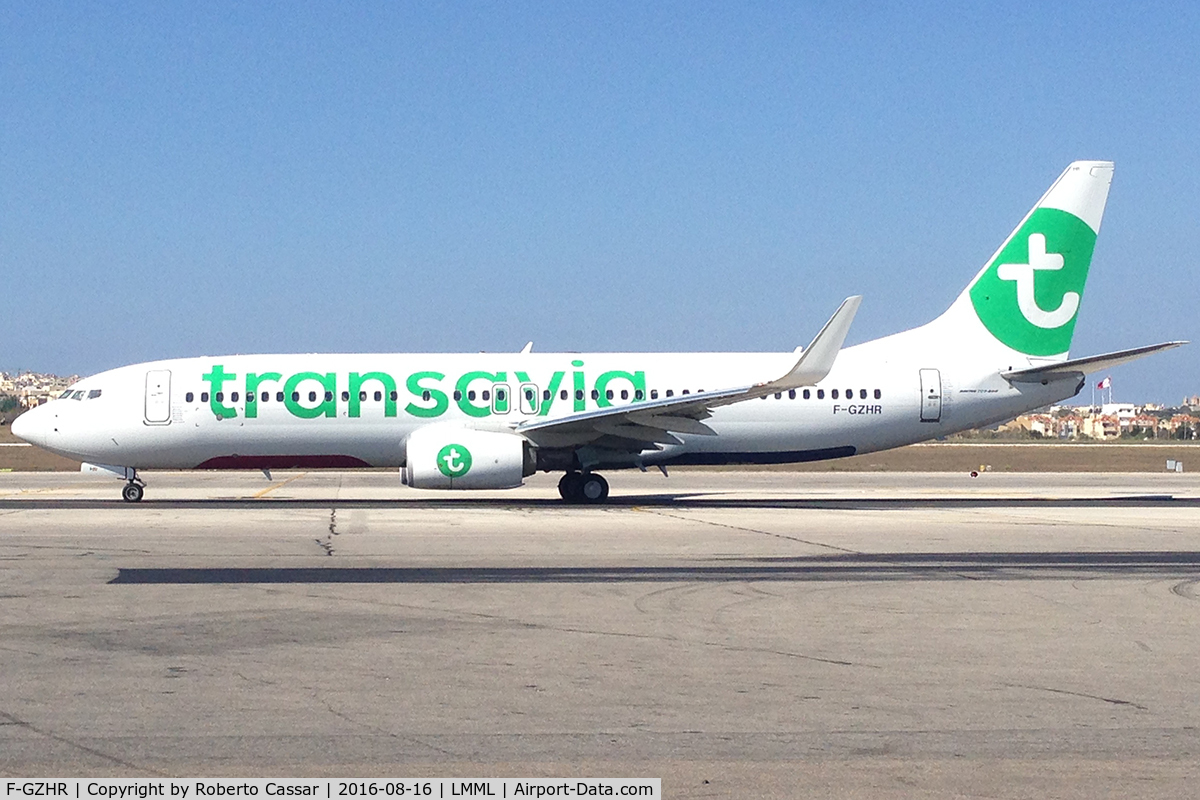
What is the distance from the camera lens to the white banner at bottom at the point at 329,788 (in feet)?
20.5

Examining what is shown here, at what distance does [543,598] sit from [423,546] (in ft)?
18.7

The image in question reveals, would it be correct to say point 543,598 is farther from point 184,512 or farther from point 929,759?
point 184,512

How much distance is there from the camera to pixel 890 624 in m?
11.6

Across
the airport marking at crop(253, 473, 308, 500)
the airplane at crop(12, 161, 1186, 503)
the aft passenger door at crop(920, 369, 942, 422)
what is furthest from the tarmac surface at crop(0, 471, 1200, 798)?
the airport marking at crop(253, 473, 308, 500)

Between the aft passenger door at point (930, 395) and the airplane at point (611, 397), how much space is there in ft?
0.15

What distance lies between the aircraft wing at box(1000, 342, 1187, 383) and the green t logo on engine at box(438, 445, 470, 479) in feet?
40.4

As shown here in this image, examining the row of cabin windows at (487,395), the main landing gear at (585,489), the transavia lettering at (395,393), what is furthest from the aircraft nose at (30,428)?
the main landing gear at (585,489)

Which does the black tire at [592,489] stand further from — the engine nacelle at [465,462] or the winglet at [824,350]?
the winglet at [824,350]

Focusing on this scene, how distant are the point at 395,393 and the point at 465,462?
3.02 m

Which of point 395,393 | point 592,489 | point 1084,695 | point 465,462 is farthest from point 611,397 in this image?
point 1084,695

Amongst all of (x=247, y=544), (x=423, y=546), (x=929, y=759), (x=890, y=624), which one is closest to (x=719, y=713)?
(x=929, y=759)

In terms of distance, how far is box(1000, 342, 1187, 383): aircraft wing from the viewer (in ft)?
88.2

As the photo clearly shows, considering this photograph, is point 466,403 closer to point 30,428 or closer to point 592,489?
point 592,489

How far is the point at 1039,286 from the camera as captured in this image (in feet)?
100
